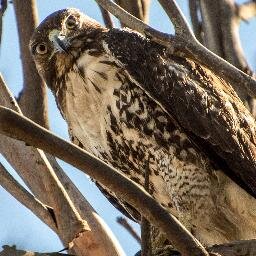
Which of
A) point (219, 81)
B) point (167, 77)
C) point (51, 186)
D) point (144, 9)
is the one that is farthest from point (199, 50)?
point (144, 9)

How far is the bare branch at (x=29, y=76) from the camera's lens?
4.72 metres

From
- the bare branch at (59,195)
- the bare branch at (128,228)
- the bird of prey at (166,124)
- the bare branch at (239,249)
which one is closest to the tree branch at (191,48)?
the bare branch at (239,249)

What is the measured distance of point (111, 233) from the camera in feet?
14.2

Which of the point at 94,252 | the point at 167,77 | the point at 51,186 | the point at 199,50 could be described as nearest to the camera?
the point at 199,50

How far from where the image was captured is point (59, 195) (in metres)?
3.93

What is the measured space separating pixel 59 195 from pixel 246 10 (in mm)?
1903

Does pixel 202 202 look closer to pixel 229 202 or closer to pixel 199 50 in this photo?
pixel 229 202

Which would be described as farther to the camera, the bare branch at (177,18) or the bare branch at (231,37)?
the bare branch at (231,37)

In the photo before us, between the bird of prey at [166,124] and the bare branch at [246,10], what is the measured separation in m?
0.47

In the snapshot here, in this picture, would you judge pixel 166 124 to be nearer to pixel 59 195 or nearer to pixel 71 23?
pixel 59 195

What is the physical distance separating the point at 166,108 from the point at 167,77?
21 centimetres

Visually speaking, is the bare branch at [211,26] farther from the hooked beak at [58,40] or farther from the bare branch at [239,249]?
the bare branch at [239,249]

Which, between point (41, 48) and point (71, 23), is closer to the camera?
point (41, 48)

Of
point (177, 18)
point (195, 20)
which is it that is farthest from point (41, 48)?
point (177, 18)
